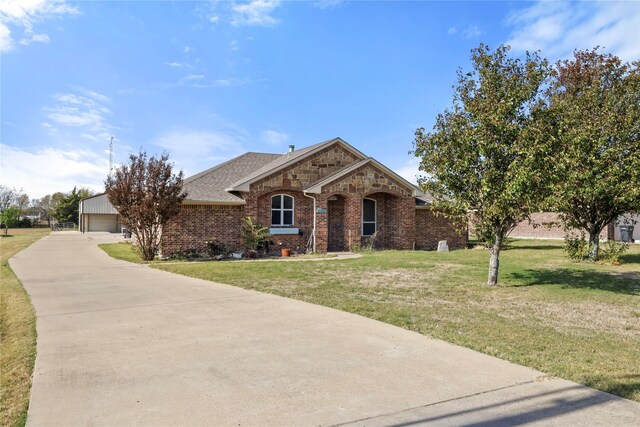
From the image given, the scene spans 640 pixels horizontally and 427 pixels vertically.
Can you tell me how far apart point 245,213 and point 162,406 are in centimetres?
1628

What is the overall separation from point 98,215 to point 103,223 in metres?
1.21

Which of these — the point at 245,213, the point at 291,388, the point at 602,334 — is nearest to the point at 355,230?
the point at 245,213

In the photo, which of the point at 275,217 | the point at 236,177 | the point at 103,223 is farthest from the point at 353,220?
the point at 103,223

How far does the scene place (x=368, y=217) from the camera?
23.7m

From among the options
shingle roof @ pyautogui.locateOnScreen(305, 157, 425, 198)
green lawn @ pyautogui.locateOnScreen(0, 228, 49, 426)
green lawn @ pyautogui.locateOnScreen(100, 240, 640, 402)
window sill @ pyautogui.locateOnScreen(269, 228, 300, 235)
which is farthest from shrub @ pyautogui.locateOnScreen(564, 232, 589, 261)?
green lawn @ pyautogui.locateOnScreen(0, 228, 49, 426)

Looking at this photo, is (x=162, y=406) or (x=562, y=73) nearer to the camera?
(x=162, y=406)

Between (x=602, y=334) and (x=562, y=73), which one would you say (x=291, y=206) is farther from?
(x=602, y=334)

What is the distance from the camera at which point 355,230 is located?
21938 millimetres

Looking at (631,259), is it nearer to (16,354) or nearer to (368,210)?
(368,210)

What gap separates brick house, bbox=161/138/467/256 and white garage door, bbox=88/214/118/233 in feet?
114

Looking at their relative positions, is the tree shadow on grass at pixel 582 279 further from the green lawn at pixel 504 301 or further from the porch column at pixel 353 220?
the porch column at pixel 353 220

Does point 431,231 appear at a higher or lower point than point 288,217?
lower

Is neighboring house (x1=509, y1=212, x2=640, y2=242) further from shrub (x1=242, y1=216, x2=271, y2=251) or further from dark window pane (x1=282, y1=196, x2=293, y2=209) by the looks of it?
shrub (x1=242, y1=216, x2=271, y2=251)

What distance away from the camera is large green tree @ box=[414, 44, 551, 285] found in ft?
33.5
